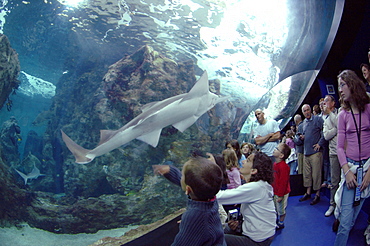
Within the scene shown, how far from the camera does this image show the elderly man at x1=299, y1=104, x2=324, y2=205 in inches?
129

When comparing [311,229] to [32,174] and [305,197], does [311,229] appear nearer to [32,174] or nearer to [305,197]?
→ [305,197]

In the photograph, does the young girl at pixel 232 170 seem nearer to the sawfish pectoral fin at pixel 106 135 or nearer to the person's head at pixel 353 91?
the person's head at pixel 353 91

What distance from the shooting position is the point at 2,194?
9.90 ft

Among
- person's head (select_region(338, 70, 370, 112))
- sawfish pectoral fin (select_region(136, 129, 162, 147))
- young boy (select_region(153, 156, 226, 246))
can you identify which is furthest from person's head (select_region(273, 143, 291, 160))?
young boy (select_region(153, 156, 226, 246))

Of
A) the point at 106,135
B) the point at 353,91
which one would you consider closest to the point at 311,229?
the point at 353,91

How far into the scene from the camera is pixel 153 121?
2.27 metres

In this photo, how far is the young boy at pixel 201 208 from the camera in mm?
923

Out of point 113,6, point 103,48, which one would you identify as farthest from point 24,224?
point 113,6

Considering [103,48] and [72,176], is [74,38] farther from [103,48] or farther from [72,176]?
[72,176]

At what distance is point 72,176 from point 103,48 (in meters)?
2.38

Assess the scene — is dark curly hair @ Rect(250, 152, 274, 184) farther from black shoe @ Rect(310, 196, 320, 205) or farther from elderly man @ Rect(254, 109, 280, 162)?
black shoe @ Rect(310, 196, 320, 205)

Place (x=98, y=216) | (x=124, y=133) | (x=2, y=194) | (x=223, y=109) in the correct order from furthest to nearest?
(x=223, y=109), (x=98, y=216), (x=2, y=194), (x=124, y=133)

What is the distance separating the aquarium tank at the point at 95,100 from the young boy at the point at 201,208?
163 centimetres

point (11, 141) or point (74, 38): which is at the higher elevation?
point (74, 38)
